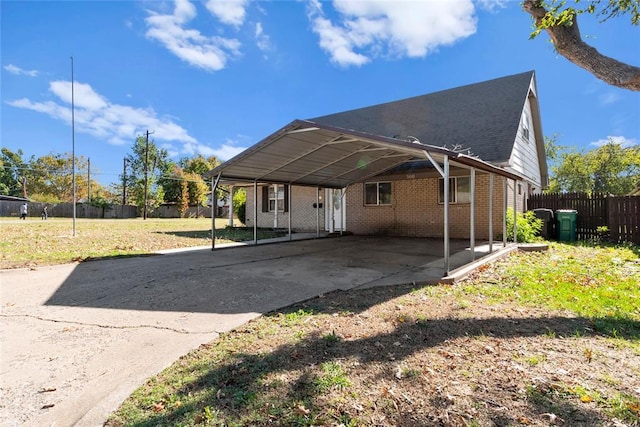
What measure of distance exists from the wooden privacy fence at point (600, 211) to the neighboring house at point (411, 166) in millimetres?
1089

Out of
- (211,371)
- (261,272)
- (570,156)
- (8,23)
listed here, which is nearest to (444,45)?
(261,272)

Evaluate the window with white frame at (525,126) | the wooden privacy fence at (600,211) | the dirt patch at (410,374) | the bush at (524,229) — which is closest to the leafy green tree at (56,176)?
the window with white frame at (525,126)

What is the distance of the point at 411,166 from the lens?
12.6 metres

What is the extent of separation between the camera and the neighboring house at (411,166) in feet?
31.3

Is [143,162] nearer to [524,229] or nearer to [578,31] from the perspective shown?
[524,229]

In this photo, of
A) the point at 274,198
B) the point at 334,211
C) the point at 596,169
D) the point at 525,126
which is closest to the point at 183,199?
the point at 274,198

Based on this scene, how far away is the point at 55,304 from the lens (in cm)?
480

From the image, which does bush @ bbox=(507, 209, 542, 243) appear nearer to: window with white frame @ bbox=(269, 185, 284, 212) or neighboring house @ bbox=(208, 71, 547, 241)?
neighboring house @ bbox=(208, 71, 547, 241)

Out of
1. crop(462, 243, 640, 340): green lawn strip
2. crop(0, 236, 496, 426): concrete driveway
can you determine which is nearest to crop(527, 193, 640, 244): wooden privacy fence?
crop(462, 243, 640, 340): green lawn strip

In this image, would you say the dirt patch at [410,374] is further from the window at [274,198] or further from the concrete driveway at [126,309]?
the window at [274,198]

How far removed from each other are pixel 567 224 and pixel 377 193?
22.4 feet

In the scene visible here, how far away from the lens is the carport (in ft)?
21.5

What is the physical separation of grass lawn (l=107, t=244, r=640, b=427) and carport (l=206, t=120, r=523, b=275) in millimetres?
2170

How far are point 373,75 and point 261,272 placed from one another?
1727cm
